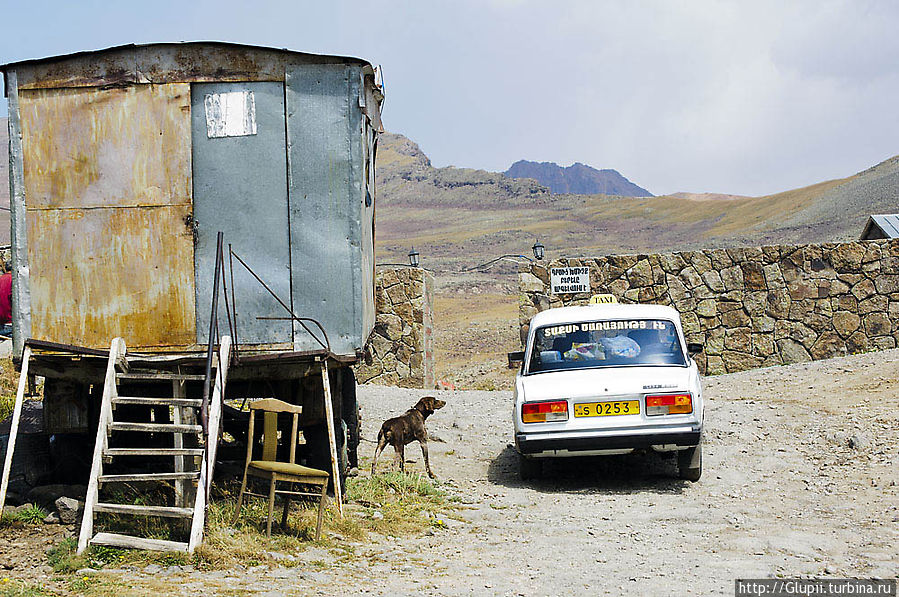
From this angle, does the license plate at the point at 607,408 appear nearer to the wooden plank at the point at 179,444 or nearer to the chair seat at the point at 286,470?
the chair seat at the point at 286,470

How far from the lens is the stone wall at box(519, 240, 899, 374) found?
1822 centimetres

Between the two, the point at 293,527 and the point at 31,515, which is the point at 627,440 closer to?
the point at 293,527

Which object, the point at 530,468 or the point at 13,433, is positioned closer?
the point at 13,433

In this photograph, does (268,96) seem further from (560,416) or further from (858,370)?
(858,370)

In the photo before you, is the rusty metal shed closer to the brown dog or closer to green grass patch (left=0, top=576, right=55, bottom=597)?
the brown dog

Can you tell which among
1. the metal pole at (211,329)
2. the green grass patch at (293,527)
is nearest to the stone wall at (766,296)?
the green grass patch at (293,527)

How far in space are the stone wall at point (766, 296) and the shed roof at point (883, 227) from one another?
1.21 m

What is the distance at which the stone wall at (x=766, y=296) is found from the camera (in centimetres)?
1822

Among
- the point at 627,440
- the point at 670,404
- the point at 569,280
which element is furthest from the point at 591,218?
the point at 627,440

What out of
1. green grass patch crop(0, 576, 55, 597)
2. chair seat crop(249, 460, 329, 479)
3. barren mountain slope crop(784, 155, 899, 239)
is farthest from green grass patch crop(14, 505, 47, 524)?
barren mountain slope crop(784, 155, 899, 239)

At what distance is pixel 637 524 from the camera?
7766 millimetres

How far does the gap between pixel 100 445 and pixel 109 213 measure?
2.10 m

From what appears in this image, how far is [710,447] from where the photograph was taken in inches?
438

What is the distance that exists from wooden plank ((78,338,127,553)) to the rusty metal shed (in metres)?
0.55
